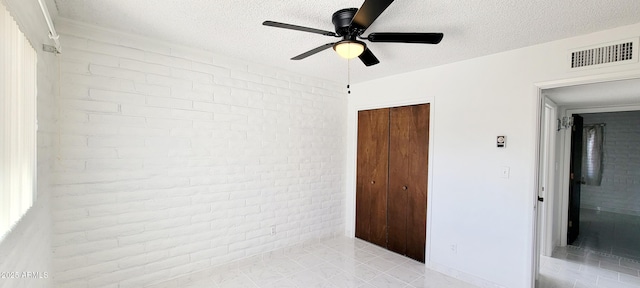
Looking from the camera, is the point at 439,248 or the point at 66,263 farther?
the point at 439,248

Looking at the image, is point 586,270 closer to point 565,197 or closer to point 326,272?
point 565,197

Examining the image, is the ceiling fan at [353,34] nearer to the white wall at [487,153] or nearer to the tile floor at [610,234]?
the white wall at [487,153]

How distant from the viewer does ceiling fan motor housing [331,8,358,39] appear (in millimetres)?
1736

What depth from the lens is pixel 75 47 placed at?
81.6 inches

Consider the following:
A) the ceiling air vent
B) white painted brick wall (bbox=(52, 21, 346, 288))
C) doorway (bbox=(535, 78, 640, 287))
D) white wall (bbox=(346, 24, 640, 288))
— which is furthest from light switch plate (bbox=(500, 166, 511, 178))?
white painted brick wall (bbox=(52, 21, 346, 288))

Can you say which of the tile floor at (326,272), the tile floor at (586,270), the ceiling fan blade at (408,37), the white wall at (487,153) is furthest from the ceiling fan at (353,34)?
the tile floor at (586,270)

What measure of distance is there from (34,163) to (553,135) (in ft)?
15.9

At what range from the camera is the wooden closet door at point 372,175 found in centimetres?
362

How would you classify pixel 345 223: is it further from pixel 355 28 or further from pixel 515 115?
pixel 355 28

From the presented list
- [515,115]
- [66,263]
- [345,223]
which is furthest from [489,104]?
[66,263]

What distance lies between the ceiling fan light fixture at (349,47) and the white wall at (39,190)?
1.56 metres

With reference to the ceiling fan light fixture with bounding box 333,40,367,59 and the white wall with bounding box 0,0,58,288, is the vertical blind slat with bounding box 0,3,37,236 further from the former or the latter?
the ceiling fan light fixture with bounding box 333,40,367,59

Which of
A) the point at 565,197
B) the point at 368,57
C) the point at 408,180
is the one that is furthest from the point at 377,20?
the point at 565,197

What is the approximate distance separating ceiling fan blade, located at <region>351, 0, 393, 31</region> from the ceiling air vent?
1.90 meters
